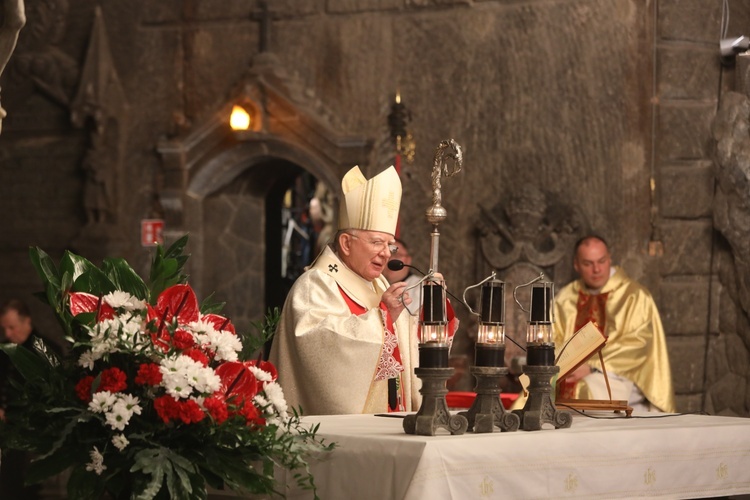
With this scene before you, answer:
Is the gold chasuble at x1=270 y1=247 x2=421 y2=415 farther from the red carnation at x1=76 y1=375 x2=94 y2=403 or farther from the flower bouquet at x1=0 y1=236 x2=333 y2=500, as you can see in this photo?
the red carnation at x1=76 y1=375 x2=94 y2=403

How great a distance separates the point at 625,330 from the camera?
794cm

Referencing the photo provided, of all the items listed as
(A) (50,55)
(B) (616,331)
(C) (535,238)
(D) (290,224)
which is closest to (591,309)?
(B) (616,331)

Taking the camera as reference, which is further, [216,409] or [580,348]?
[580,348]

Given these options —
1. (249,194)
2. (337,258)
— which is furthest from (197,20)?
(337,258)

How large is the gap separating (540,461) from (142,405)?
1150 millimetres

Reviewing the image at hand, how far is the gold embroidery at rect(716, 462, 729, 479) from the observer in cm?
436

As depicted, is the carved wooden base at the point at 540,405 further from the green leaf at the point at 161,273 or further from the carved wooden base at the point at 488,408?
the green leaf at the point at 161,273

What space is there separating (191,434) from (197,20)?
300 inches

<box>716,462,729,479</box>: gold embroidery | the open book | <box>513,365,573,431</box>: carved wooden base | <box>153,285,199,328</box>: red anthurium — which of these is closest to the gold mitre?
the open book

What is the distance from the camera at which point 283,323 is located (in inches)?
213

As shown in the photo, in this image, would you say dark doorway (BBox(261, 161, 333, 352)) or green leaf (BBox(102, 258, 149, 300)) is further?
dark doorway (BBox(261, 161, 333, 352))

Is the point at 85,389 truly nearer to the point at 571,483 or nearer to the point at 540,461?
the point at 540,461

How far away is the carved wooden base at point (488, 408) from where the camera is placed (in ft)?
13.0

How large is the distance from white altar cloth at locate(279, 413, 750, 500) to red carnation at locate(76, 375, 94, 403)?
2.41 feet
